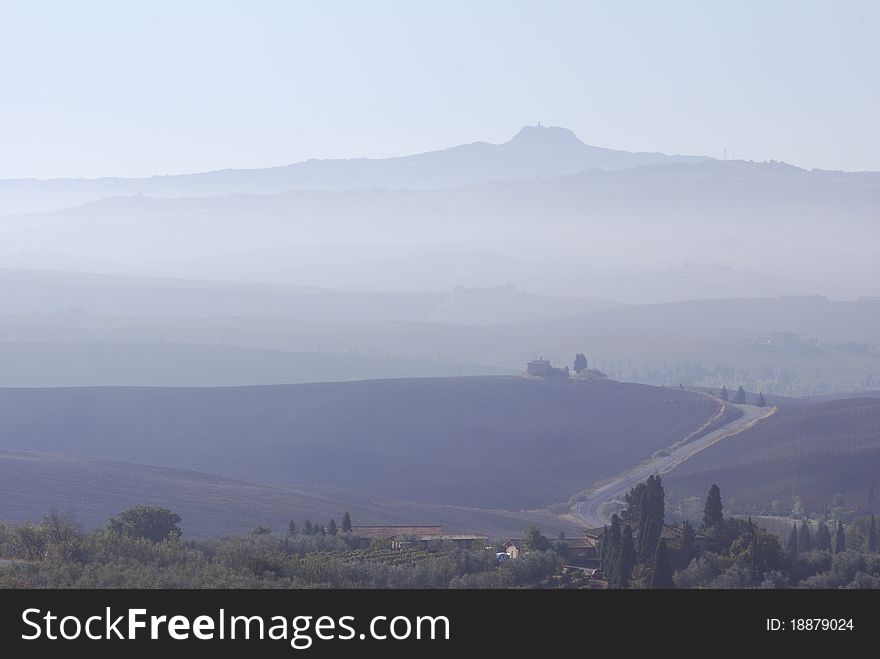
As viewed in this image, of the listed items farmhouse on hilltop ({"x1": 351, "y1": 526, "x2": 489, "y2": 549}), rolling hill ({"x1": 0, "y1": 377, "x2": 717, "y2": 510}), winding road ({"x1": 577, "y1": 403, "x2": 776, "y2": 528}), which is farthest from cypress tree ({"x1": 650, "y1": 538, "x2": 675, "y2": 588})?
rolling hill ({"x1": 0, "y1": 377, "x2": 717, "y2": 510})

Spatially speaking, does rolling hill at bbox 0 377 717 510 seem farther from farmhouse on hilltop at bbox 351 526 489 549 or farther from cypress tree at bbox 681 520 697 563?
cypress tree at bbox 681 520 697 563

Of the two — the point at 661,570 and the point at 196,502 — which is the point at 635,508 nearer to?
the point at 661,570

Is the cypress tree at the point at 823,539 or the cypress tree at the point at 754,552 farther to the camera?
the cypress tree at the point at 823,539

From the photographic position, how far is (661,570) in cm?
3450

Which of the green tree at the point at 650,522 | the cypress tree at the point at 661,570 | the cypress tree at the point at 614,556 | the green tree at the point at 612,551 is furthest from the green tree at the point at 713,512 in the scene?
the cypress tree at the point at 661,570

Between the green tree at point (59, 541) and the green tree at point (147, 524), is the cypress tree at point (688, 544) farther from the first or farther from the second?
the green tree at point (59, 541)

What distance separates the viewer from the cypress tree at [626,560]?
115ft

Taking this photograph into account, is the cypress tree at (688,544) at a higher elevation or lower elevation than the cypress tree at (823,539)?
higher

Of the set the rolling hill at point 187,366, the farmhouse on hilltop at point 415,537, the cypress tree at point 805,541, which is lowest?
the cypress tree at point 805,541

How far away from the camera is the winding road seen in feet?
246

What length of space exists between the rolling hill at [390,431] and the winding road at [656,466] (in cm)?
195

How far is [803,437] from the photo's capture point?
8875 centimetres
